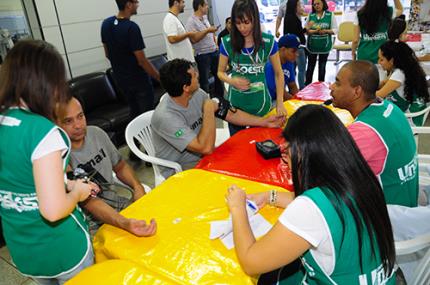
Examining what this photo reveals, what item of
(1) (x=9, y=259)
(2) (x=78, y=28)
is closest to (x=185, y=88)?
(1) (x=9, y=259)

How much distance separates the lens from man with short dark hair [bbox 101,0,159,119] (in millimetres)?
2965

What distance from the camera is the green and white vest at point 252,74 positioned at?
2.34 m

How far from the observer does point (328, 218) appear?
86cm

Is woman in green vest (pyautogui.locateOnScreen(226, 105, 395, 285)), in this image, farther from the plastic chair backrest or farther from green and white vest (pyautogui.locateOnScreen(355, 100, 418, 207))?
the plastic chair backrest

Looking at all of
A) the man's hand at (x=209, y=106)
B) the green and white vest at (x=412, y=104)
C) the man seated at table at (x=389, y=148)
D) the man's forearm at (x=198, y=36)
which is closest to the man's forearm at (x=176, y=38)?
the man's forearm at (x=198, y=36)

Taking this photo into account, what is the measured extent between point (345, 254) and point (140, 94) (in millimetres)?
2766

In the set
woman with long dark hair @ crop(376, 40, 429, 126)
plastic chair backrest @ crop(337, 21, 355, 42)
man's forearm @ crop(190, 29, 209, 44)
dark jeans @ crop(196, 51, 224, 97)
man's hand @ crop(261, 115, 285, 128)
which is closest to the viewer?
man's hand @ crop(261, 115, 285, 128)

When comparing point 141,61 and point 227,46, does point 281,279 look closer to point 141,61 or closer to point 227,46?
point 227,46

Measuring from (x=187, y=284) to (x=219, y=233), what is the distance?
0.23m

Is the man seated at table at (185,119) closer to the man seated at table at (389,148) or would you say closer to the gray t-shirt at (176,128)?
the gray t-shirt at (176,128)

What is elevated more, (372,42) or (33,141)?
(33,141)

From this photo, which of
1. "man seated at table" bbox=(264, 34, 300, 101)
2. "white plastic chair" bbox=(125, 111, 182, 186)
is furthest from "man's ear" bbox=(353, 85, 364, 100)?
"man seated at table" bbox=(264, 34, 300, 101)

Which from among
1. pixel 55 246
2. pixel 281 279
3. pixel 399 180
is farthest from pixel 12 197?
pixel 399 180

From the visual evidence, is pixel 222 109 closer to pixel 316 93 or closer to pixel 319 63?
pixel 316 93
